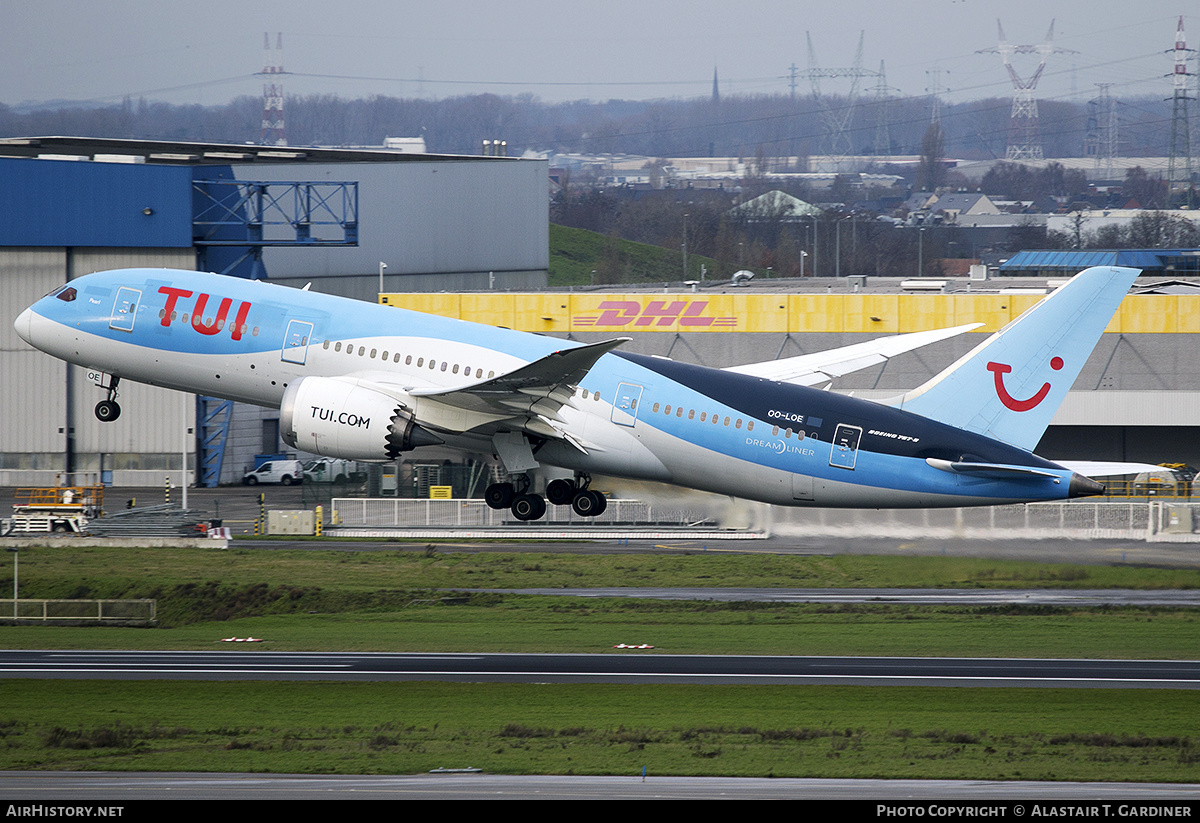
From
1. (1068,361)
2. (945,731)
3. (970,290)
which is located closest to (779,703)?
(945,731)

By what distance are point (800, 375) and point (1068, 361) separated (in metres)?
9.72

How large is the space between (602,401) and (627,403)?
2.54 ft

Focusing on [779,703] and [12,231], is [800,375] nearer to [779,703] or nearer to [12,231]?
[779,703]

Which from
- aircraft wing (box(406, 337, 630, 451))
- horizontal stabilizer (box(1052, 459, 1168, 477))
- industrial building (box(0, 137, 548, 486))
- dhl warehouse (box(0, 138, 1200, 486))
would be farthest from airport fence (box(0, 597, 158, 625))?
horizontal stabilizer (box(1052, 459, 1168, 477))

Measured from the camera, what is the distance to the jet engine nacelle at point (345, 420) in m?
39.6

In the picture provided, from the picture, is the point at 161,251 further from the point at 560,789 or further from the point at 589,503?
the point at 560,789

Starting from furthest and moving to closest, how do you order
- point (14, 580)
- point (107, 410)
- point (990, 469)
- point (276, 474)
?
A: 1. point (276, 474)
2. point (14, 580)
3. point (107, 410)
4. point (990, 469)

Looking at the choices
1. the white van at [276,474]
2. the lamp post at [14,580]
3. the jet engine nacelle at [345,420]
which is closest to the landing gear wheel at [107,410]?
the jet engine nacelle at [345,420]

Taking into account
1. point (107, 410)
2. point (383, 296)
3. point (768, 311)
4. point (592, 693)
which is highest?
point (383, 296)

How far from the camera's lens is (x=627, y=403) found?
132ft

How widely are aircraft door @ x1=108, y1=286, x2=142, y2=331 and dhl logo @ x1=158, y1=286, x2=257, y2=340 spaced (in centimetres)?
101

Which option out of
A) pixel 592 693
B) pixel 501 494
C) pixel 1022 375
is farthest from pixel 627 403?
→ pixel 1022 375

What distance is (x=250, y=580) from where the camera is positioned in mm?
62656

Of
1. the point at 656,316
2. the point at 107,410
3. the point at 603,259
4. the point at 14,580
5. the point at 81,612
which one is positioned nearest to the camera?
the point at 107,410
